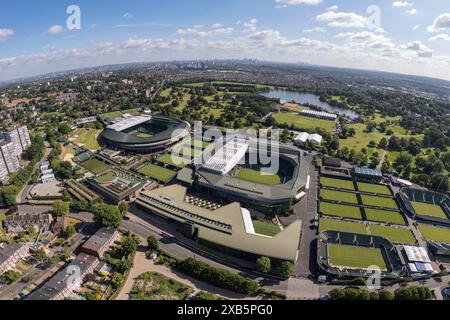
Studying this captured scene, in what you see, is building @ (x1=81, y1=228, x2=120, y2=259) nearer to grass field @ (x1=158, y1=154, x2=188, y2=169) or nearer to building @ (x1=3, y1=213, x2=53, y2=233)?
building @ (x1=3, y1=213, x2=53, y2=233)

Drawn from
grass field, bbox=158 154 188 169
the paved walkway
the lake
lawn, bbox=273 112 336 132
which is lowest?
the paved walkway

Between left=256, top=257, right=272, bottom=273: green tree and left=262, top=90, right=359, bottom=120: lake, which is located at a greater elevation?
left=262, top=90, right=359, bottom=120: lake

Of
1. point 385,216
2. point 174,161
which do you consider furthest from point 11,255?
point 385,216

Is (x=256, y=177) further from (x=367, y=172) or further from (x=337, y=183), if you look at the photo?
(x=367, y=172)

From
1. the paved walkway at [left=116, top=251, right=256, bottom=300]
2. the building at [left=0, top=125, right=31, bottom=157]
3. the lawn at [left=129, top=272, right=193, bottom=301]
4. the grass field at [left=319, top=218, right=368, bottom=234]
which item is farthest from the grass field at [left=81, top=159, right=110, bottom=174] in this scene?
the grass field at [left=319, top=218, right=368, bottom=234]

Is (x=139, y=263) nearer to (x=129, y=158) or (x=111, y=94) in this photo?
(x=129, y=158)

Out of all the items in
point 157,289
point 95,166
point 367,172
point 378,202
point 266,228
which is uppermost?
point 367,172

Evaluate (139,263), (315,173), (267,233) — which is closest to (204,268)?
(139,263)

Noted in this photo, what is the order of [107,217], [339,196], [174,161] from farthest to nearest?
[174,161]
[339,196]
[107,217]
